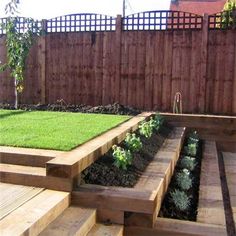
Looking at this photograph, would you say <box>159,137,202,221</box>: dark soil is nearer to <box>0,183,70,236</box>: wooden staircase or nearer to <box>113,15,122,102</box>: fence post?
<box>0,183,70,236</box>: wooden staircase

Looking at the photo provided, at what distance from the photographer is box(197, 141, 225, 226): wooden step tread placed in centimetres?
317

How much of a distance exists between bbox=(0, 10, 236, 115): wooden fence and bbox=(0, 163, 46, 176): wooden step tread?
5463 millimetres

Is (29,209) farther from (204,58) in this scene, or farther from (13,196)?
(204,58)

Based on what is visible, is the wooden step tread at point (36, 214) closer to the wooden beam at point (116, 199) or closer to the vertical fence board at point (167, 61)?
the wooden beam at point (116, 199)

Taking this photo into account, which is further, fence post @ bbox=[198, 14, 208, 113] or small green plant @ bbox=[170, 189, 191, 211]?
fence post @ bbox=[198, 14, 208, 113]

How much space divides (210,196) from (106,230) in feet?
4.60

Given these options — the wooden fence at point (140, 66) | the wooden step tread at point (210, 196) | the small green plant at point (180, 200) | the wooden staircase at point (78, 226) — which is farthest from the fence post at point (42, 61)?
the wooden staircase at point (78, 226)

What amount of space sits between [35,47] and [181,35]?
3.42 meters

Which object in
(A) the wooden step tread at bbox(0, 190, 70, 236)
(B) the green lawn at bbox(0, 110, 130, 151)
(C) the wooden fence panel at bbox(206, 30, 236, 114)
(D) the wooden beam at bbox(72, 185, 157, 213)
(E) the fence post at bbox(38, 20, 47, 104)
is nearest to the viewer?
(A) the wooden step tread at bbox(0, 190, 70, 236)

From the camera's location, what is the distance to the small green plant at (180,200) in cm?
351

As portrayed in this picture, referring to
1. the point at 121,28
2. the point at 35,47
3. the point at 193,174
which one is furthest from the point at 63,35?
the point at 193,174

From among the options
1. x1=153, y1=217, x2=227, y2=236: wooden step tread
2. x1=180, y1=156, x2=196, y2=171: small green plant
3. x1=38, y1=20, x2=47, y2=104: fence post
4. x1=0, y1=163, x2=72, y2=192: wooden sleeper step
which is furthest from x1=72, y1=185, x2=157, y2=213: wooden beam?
x1=38, y1=20, x2=47, y2=104: fence post

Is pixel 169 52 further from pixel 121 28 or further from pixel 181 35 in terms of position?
pixel 121 28

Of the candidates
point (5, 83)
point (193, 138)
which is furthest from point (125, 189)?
point (5, 83)
